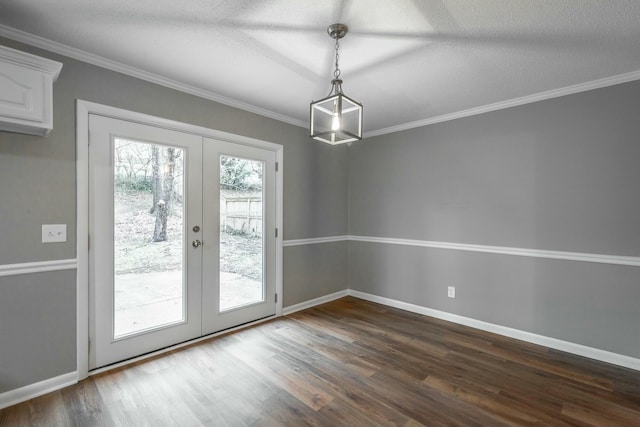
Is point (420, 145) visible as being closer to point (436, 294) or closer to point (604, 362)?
point (436, 294)

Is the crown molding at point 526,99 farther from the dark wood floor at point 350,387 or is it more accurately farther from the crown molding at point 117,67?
the dark wood floor at point 350,387

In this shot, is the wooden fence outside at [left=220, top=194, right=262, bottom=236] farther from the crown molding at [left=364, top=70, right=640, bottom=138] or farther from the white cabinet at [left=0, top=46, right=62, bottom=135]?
the crown molding at [left=364, top=70, right=640, bottom=138]

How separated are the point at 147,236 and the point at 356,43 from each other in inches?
92.7

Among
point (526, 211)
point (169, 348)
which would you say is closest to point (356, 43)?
point (526, 211)

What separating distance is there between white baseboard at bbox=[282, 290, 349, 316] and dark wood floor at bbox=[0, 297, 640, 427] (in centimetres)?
67

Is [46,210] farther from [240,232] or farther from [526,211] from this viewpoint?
[526,211]

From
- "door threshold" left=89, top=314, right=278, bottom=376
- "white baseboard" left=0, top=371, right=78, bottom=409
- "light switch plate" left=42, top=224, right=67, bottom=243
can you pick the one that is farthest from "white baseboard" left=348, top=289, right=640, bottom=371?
"light switch plate" left=42, top=224, right=67, bottom=243

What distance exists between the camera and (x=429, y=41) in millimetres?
2051

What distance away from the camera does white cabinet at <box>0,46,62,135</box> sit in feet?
5.66

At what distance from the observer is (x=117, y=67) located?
2.38 m

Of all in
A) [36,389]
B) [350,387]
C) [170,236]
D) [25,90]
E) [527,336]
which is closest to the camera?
[25,90]

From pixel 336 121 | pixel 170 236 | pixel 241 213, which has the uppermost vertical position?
pixel 336 121

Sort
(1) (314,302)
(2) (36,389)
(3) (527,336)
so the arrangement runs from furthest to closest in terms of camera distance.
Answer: (1) (314,302), (3) (527,336), (2) (36,389)

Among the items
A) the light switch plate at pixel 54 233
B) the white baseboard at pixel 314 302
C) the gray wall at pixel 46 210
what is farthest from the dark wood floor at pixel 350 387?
the light switch plate at pixel 54 233
